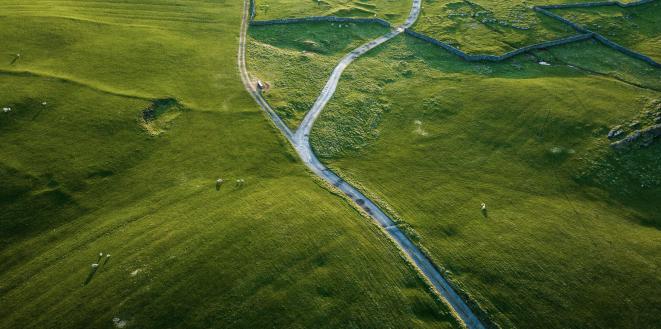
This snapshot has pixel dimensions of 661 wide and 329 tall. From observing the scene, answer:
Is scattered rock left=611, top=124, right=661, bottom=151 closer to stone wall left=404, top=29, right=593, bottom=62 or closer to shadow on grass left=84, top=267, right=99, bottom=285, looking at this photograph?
stone wall left=404, top=29, right=593, bottom=62

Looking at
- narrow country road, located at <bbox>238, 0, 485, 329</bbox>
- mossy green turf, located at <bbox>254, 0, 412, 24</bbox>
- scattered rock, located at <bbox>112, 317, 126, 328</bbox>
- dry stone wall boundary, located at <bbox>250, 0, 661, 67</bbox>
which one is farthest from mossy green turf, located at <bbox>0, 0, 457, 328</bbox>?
mossy green turf, located at <bbox>254, 0, 412, 24</bbox>

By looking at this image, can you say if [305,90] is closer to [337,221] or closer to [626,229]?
[337,221]

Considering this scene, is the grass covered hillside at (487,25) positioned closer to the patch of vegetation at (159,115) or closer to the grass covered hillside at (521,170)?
the grass covered hillside at (521,170)

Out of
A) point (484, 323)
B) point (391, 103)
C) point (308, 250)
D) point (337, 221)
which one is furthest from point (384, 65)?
point (484, 323)

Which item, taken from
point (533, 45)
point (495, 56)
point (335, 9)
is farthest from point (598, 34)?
point (335, 9)

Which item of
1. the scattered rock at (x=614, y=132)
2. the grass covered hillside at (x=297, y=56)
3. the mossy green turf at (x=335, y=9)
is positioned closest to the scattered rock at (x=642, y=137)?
the scattered rock at (x=614, y=132)
